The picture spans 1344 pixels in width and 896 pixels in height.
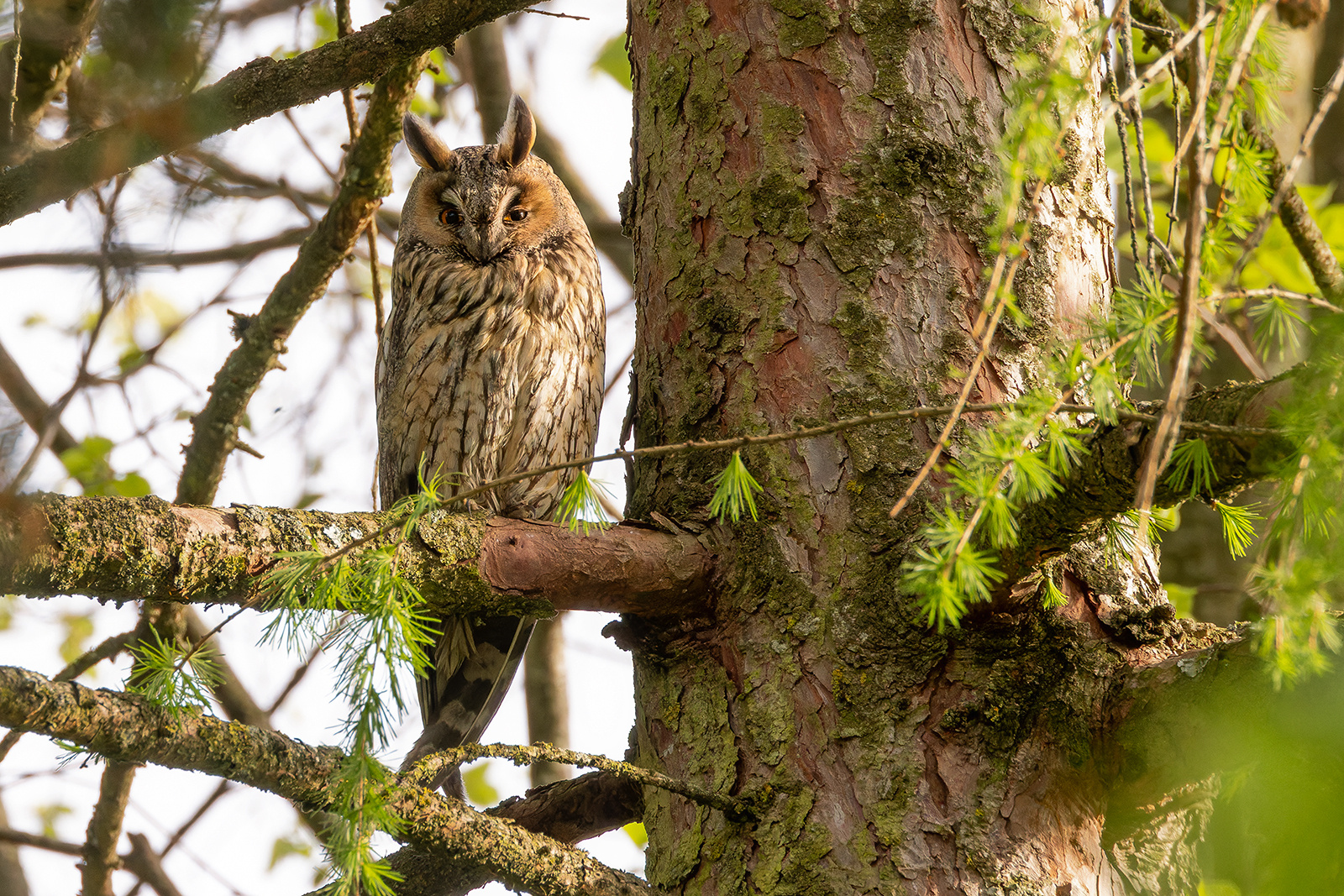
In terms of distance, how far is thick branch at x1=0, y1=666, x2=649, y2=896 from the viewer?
106 cm

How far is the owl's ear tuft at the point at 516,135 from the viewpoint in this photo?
3057mm

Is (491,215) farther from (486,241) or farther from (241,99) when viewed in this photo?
(241,99)

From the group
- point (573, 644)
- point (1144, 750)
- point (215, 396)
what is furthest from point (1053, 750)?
point (573, 644)

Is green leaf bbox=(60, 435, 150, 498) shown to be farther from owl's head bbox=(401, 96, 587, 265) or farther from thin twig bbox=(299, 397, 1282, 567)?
thin twig bbox=(299, 397, 1282, 567)

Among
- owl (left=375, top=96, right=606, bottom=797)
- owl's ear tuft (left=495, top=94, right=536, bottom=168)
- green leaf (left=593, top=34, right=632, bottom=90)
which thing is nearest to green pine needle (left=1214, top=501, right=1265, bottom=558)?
owl (left=375, top=96, right=606, bottom=797)

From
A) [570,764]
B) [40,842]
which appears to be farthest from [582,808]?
[40,842]

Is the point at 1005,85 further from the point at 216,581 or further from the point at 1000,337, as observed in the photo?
the point at 216,581

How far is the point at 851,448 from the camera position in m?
1.60

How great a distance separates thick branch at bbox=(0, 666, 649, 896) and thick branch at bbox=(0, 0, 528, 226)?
1.76ft

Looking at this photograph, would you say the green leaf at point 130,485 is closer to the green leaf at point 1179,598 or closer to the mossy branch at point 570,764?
the mossy branch at point 570,764

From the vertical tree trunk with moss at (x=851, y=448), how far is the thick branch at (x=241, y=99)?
0.45m

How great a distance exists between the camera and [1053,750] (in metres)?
1.40

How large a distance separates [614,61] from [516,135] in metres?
1.16

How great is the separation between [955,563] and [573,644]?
350 cm
